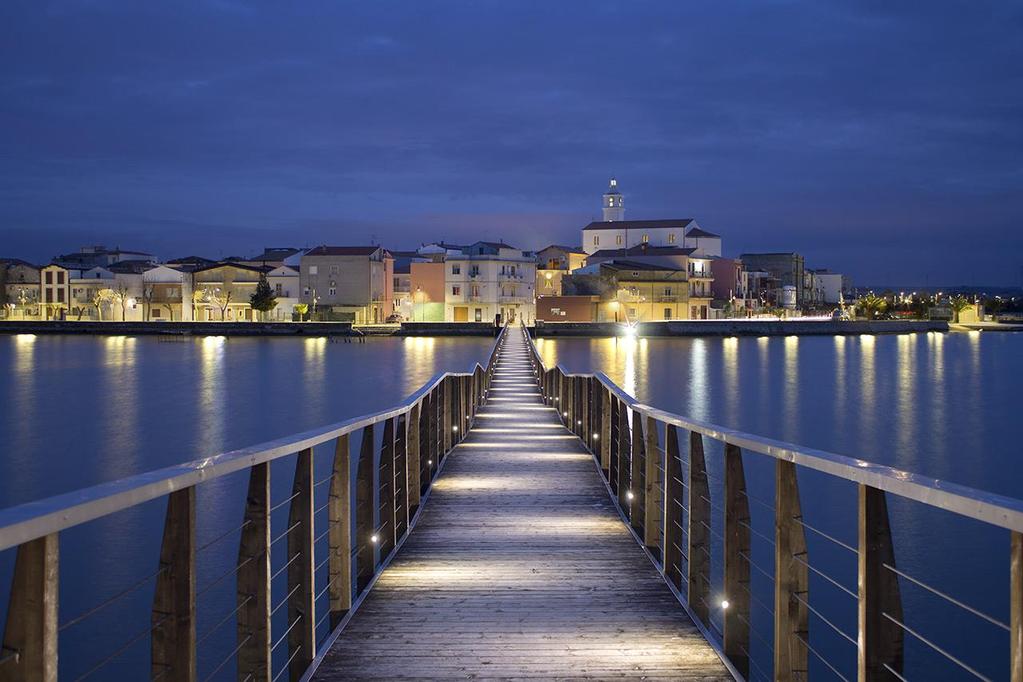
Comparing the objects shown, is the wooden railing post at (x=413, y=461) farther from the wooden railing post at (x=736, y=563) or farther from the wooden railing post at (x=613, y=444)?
the wooden railing post at (x=736, y=563)

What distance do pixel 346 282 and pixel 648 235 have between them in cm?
3032

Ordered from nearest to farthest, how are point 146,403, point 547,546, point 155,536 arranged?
1. point 547,546
2. point 155,536
3. point 146,403

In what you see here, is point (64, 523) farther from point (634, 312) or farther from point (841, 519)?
point (634, 312)

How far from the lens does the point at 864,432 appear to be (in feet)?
108

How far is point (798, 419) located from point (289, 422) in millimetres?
19532

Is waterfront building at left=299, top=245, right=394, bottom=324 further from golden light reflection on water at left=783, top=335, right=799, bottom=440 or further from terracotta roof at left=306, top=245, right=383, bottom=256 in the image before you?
golden light reflection on water at left=783, top=335, right=799, bottom=440

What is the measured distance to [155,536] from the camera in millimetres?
14930

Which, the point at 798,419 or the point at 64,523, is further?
the point at 798,419

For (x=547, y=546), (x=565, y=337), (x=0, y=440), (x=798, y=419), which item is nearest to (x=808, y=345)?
(x=565, y=337)

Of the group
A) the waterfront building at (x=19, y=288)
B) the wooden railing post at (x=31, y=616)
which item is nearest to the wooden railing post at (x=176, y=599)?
the wooden railing post at (x=31, y=616)

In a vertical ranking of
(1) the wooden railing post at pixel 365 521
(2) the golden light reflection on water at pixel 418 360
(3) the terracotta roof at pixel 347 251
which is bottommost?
(2) the golden light reflection on water at pixel 418 360

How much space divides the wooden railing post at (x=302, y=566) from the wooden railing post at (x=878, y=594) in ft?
7.20

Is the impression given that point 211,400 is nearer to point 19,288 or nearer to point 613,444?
point 613,444

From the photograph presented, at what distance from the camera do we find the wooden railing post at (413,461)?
22.8ft
